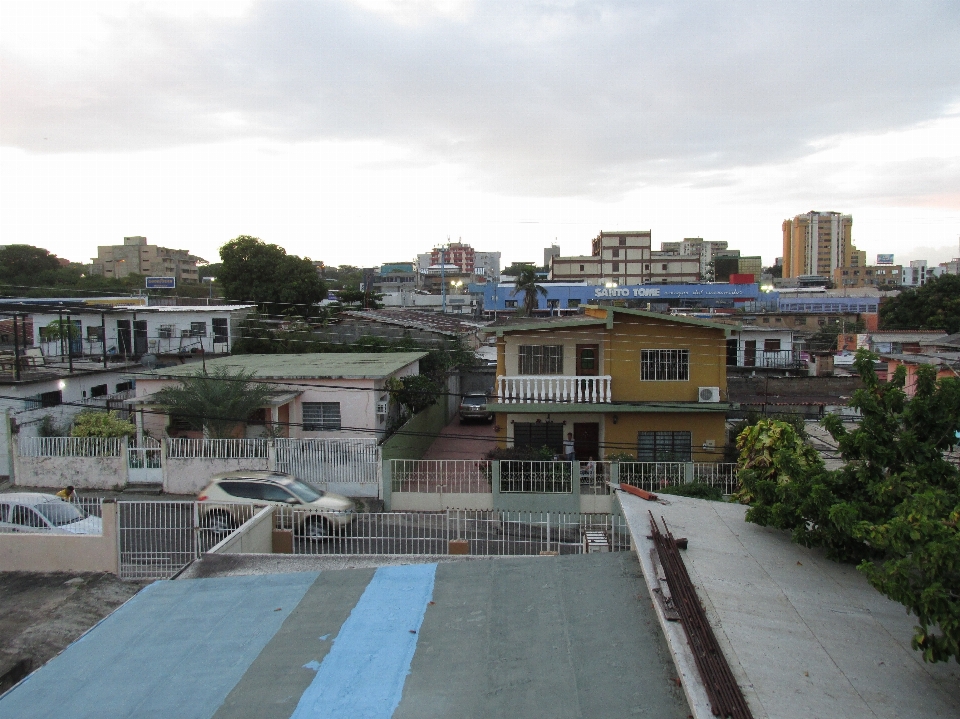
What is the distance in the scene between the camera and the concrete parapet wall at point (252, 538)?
360 inches

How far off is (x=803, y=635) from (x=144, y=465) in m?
17.9

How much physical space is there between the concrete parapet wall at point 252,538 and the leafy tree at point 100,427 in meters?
11.3

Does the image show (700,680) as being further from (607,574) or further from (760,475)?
(760,475)

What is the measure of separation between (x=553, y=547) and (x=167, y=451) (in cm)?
1079

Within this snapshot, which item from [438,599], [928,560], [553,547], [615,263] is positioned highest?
[615,263]

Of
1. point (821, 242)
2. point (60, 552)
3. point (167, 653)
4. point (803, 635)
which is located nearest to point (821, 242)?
point (821, 242)

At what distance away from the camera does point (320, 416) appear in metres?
21.2

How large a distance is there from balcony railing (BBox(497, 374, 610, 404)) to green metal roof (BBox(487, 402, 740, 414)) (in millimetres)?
201

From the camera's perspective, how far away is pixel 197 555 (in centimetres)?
895

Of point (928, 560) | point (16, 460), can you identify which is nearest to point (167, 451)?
point (16, 460)

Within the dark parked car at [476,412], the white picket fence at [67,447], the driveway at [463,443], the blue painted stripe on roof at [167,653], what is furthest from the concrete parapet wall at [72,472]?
the dark parked car at [476,412]

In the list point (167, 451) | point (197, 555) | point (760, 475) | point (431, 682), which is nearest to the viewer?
point (431, 682)

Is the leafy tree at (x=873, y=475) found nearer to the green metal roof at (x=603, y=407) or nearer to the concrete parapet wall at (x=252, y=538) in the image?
the concrete parapet wall at (x=252, y=538)

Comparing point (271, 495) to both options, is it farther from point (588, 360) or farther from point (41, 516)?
point (588, 360)
